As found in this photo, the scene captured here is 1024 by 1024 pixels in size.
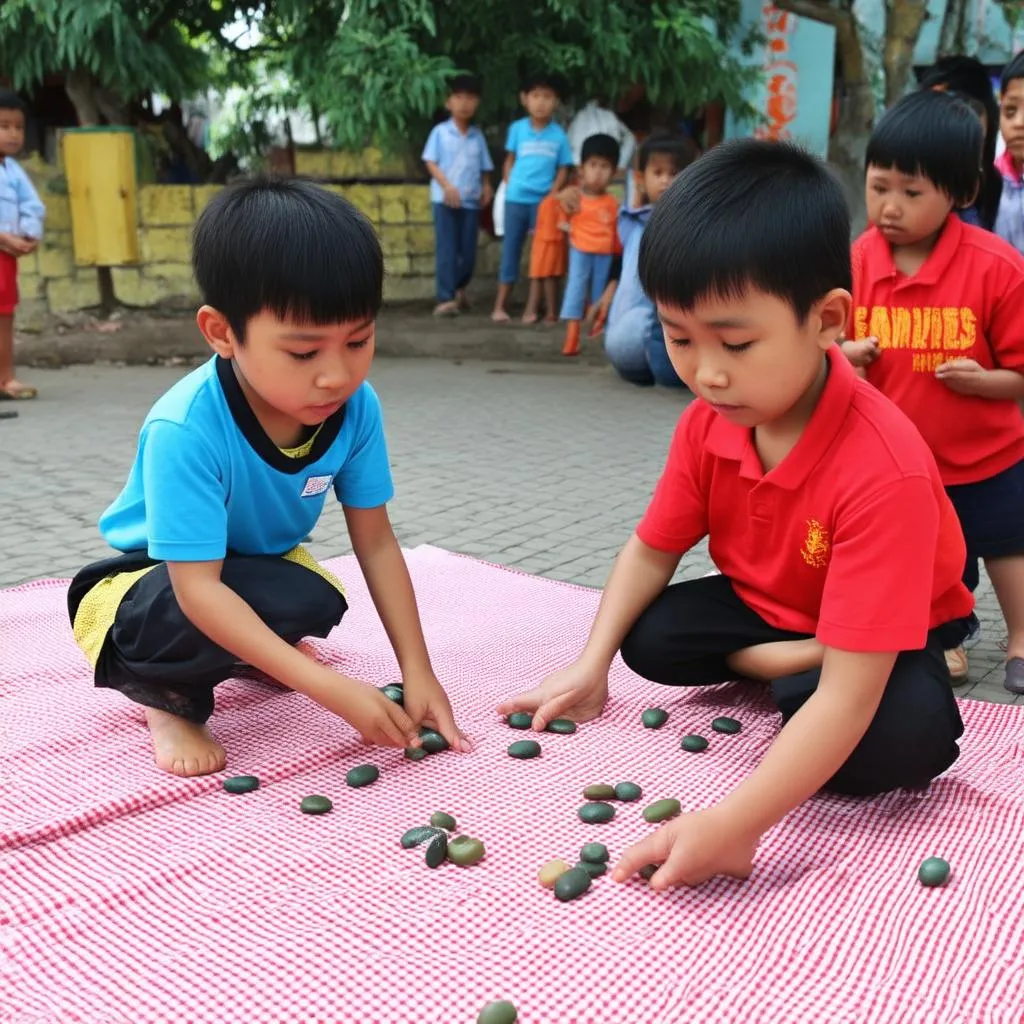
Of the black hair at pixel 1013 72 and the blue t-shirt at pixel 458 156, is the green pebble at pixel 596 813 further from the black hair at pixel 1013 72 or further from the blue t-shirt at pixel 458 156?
the blue t-shirt at pixel 458 156

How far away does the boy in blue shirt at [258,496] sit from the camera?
2.22 meters

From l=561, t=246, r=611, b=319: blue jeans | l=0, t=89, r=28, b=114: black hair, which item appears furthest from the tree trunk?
l=0, t=89, r=28, b=114: black hair

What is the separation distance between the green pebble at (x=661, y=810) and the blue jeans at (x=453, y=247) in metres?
8.13

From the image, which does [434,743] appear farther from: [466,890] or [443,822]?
[466,890]

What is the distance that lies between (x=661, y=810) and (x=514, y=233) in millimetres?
7961

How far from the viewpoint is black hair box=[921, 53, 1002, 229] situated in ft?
12.3

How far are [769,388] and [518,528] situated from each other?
2.66 m

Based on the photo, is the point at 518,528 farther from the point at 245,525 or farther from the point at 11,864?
the point at 11,864

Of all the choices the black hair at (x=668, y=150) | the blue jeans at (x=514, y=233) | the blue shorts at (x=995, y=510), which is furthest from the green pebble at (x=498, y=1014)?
the blue jeans at (x=514, y=233)

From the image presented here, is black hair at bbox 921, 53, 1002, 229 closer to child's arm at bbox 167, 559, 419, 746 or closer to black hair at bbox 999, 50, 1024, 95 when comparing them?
black hair at bbox 999, 50, 1024, 95

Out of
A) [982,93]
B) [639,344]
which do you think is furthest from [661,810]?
[639,344]

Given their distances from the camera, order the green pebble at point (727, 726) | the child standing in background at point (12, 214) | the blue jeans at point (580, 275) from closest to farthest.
A: 1. the green pebble at point (727, 726)
2. the child standing in background at point (12, 214)
3. the blue jeans at point (580, 275)

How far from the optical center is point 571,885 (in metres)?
1.94

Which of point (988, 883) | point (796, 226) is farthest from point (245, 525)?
point (988, 883)
